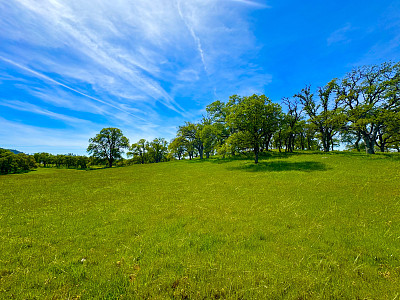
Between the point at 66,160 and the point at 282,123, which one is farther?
the point at 66,160

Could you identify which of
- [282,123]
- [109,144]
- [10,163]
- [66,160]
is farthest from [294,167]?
[66,160]

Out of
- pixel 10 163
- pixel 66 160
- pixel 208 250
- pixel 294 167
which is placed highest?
pixel 66 160

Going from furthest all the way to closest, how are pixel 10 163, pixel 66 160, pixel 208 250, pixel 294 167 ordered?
1. pixel 66 160
2. pixel 10 163
3. pixel 294 167
4. pixel 208 250

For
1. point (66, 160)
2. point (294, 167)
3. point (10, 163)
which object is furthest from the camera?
point (66, 160)

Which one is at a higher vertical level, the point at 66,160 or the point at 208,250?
the point at 66,160

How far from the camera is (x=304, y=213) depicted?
27.3 feet

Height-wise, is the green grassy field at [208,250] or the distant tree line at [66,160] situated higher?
the distant tree line at [66,160]

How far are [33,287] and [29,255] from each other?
7.03 feet

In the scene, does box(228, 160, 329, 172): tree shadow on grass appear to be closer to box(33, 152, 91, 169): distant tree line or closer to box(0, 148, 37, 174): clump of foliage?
box(0, 148, 37, 174): clump of foliage

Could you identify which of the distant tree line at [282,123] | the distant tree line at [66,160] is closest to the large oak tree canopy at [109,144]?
the distant tree line at [282,123]

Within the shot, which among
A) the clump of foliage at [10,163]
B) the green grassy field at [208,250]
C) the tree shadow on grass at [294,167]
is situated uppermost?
the clump of foliage at [10,163]

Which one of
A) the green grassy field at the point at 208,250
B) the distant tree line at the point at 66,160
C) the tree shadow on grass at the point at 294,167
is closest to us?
the green grassy field at the point at 208,250

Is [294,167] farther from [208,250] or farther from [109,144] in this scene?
[109,144]

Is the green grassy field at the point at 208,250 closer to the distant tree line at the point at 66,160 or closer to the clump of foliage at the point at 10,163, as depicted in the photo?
the clump of foliage at the point at 10,163
